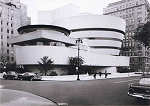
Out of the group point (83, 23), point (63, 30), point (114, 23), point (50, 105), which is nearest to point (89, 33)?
point (83, 23)

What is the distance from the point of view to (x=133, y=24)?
81.9 m

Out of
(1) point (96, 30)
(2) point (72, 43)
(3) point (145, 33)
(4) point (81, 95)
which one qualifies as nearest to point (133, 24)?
(1) point (96, 30)

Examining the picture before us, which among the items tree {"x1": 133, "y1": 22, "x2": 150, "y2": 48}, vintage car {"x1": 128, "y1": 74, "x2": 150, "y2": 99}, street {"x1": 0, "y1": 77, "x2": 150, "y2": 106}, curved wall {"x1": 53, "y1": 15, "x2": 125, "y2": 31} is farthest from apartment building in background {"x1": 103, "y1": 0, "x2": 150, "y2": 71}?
vintage car {"x1": 128, "y1": 74, "x2": 150, "y2": 99}

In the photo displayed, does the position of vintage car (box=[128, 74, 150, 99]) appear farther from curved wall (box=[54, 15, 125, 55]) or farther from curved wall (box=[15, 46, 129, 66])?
curved wall (box=[54, 15, 125, 55])

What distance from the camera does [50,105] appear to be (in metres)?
2.41

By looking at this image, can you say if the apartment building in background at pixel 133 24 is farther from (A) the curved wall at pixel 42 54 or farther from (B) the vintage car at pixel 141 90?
(B) the vintage car at pixel 141 90

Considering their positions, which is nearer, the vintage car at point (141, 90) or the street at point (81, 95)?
the street at point (81, 95)

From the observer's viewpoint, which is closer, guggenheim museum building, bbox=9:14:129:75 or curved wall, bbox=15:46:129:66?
curved wall, bbox=15:46:129:66

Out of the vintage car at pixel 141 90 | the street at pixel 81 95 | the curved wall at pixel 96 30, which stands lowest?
the street at pixel 81 95

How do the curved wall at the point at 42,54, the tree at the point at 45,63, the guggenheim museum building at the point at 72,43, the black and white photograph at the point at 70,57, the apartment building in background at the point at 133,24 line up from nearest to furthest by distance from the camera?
the black and white photograph at the point at 70,57
the tree at the point at 45,63
the curved wall at the point at 42,54
the guggenheim museum building at the point at 72,43
the apartment building in background at the point at 133,24

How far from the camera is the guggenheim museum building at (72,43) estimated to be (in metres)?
33.1

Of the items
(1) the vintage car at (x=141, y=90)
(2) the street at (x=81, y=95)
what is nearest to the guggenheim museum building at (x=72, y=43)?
(2) the street at (x=81, y=95)

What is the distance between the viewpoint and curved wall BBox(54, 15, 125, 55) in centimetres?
5609

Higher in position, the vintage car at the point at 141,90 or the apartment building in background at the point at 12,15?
the apartment building in background at the point at 12,15
